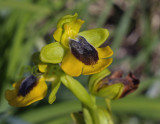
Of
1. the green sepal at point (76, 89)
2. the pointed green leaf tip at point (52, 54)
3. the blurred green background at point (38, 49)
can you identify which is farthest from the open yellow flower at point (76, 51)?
the blurred green background at point (38, 49)

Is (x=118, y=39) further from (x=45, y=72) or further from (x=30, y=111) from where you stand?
(x=45, y=72)

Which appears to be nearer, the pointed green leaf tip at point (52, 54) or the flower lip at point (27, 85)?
the pointed green leaf tip at point (52, 54)

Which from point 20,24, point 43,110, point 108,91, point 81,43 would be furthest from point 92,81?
point 20,24

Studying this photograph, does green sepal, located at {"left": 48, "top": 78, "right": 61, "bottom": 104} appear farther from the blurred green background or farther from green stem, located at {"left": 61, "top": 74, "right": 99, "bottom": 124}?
the blurred green background


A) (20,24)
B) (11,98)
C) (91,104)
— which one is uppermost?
(91,104)

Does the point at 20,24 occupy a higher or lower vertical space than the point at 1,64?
higher

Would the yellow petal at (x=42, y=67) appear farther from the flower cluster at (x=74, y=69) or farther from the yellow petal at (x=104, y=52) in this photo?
the yellow petal at (x=104, y=52)
